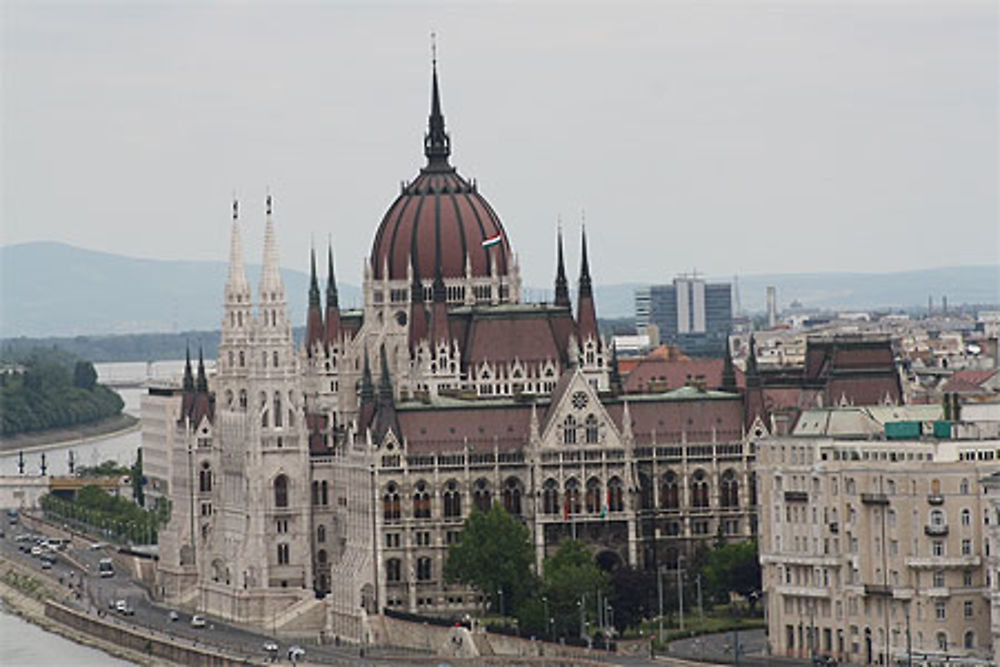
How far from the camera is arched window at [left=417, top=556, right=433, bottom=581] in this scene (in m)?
178

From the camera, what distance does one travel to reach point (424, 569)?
179 metres

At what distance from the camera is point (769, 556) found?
499ft

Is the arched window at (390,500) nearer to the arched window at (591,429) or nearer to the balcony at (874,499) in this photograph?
the arched window at (591,429)

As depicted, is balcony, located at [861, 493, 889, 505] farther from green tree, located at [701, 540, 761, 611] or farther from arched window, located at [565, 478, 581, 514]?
arched window, located at [565, 478, 581, 514]

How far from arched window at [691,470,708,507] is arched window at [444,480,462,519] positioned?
1166 cm

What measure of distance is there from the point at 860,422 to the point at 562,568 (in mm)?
19543

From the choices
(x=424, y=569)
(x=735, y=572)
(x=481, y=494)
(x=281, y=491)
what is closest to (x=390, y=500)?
(x=424, y=569)

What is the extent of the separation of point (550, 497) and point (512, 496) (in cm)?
200

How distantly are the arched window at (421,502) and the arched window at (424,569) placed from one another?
2.04 m

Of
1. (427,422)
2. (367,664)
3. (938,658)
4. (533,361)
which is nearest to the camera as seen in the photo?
(938,658)

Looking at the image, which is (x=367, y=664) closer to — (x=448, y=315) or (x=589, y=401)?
(x=589, y=401)

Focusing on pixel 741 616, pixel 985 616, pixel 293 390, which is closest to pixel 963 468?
pixel 985 616

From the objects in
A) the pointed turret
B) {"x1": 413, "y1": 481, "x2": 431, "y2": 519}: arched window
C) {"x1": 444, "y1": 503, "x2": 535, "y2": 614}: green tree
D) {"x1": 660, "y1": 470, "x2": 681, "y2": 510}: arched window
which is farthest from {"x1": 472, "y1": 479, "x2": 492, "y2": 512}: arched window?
the pointed turret

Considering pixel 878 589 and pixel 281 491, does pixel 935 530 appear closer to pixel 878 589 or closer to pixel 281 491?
pixel 878 589
